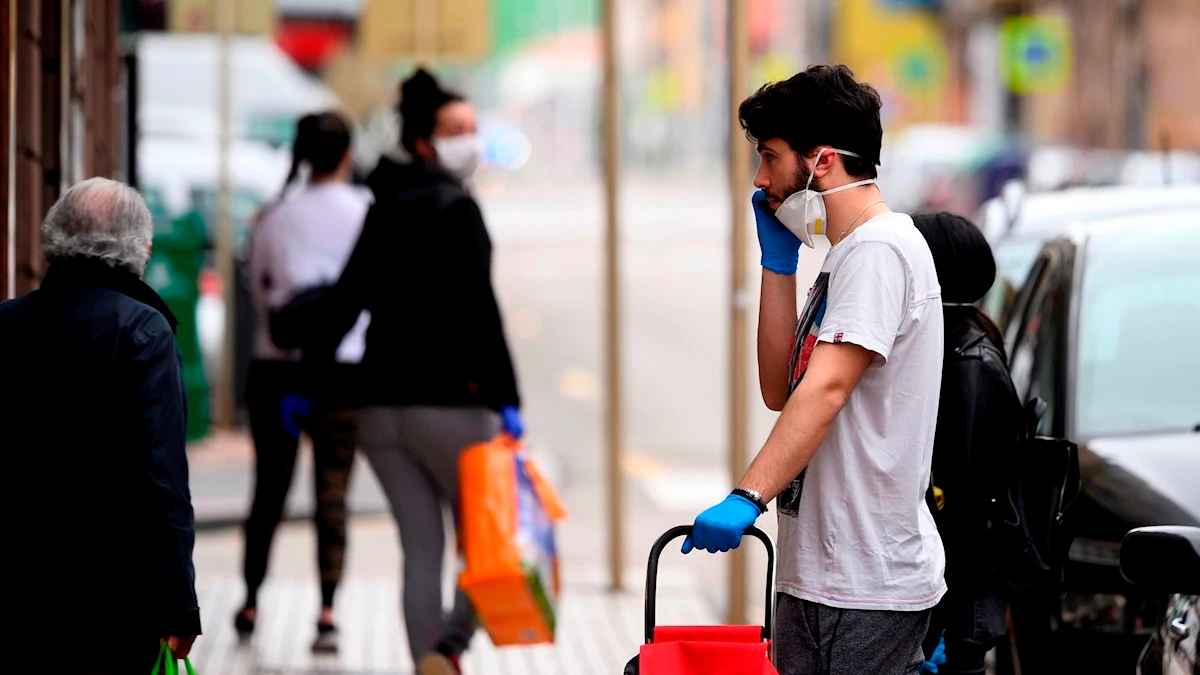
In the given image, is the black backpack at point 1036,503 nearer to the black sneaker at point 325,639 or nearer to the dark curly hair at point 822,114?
the dark curly hair at point 822,114

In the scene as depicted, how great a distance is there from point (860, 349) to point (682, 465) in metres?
9.39

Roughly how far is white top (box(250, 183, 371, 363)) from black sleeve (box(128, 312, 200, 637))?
3.13m

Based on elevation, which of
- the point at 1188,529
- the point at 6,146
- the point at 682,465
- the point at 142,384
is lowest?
the point at 682,465

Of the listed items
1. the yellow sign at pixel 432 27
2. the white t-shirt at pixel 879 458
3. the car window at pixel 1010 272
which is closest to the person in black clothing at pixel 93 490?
the white t-shirt at pixel 879 458

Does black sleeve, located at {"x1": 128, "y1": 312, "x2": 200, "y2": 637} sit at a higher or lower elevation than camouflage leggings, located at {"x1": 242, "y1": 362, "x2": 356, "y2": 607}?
higher

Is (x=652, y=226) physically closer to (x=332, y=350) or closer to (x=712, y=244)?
(x=712, y=244)

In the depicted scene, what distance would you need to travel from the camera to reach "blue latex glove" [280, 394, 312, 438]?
707 cm

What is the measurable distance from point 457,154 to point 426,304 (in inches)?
19.7

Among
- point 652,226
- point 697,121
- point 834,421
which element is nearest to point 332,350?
point 834,421

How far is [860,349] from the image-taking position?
3680mm

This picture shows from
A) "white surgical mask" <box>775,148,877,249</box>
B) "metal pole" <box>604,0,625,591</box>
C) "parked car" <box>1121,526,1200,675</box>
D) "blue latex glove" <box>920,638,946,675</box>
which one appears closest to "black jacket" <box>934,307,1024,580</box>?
"blue latex glove" <box>920,638,946,675</box>

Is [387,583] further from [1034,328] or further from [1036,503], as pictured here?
[1036,503]

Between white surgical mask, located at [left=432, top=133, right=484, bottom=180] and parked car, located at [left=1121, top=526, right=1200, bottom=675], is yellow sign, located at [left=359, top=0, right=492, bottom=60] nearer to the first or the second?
white surgical mask, located at [left=432, top=133, right=484, bottom=180]

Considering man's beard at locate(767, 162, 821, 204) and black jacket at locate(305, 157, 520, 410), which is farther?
black jacket at locate(305, 157, 520, 410)
